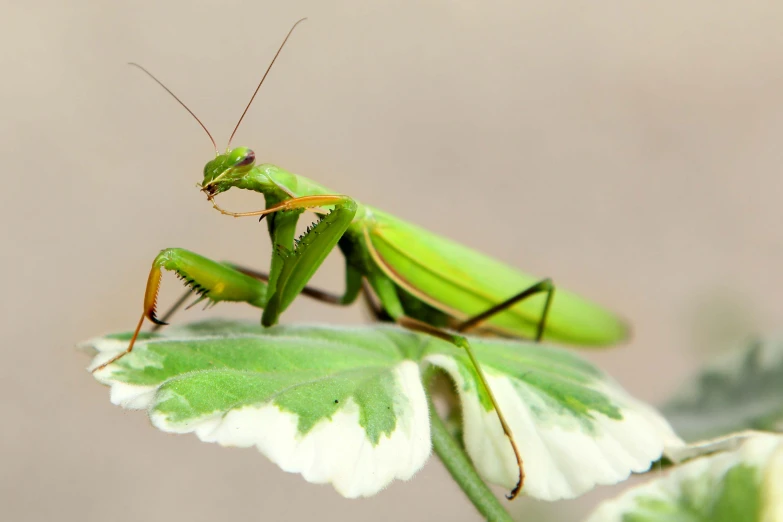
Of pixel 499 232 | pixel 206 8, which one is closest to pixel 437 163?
pixel 499 232

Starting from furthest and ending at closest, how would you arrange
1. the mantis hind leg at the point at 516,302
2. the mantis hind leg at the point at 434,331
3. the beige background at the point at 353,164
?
1. the beige background at the point at 353,164
2. the mantis hind leg at the point at 516,302
3. the mantis hind leg at the point at 434,331

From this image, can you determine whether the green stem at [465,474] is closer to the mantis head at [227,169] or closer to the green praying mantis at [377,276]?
the green praying mantis at [377,276]

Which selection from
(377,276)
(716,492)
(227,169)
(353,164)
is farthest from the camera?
(353,164)

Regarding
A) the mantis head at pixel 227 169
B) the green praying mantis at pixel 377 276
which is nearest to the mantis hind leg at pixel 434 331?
the green praying mantis at pixel 377 276

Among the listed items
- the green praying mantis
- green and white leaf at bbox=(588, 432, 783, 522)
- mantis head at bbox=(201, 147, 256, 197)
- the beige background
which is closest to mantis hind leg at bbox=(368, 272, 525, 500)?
the green praying mantis

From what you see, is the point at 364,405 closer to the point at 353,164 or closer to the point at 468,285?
the point at 468,285

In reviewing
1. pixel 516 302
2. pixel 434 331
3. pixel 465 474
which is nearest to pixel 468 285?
pixel 516 302
